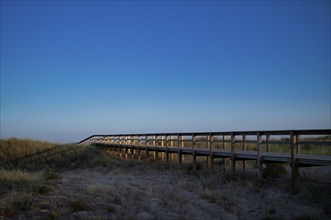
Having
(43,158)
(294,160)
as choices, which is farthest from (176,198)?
(43,158)

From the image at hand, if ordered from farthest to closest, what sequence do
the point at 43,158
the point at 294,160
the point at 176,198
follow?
the point at 43,158 < the point at 294,160 < the point at 176,198

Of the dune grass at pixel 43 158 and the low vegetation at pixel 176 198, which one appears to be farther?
the dune grass at pixel 43 158

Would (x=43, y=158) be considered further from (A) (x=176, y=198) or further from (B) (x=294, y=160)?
(B) (x=294, y=160)

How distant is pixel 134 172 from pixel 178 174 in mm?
3059

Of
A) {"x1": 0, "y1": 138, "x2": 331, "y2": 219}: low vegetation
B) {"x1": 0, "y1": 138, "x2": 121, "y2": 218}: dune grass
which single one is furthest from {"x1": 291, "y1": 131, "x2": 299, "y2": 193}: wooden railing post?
{"x1": 0, "y1": 138, "x2": 121, "y2": 218}: dune grass

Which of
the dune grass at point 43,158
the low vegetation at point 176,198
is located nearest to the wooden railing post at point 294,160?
the low vegetation at point 176,198

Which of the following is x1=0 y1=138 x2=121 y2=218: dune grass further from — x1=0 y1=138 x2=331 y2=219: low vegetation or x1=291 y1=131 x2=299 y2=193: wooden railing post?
x1=291 y1=131 x2=299 y2=193: wooden railing post

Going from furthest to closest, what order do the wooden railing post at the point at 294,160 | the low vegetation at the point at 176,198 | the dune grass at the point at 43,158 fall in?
the dune grass at the point at 43,158 → the wooden railing post at the point at 294,160 → the low vegetation at the point at 176,198

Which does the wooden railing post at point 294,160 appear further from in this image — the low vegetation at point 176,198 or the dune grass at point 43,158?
the dune grass at point 43,158

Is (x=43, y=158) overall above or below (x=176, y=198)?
below

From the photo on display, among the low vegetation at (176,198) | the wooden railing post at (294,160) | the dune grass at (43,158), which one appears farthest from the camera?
the dune grass at (43,158)

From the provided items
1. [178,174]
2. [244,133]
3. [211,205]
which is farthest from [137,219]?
[178,174]

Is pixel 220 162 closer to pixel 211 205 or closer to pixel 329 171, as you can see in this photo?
pixel 329 171

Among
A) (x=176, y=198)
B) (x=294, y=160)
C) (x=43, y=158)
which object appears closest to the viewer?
(x=176, y=198)
